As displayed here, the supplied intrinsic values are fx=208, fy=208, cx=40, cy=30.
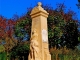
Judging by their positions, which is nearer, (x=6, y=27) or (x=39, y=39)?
(x=39, y=39)

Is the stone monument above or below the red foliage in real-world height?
below

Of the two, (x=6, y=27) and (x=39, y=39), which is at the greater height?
(x=6, y=27)

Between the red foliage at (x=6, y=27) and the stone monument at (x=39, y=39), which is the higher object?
the red foliage at (x=6, y=27)

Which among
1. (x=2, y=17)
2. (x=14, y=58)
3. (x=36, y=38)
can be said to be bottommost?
(x=14, y=58)

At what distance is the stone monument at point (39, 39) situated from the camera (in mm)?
10258

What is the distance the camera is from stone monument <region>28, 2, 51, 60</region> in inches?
404

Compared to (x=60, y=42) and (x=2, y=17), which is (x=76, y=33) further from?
(x=2, y=17)

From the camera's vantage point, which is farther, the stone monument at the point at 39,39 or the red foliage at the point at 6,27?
the red foliage at the point at 6,27

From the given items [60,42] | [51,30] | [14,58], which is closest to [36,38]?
[14,58]

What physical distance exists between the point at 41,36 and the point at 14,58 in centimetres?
654

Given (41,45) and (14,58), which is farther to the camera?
(14,58)

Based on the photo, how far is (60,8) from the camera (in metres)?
22.0

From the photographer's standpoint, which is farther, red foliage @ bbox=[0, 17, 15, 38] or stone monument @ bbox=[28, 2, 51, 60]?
red foliage @ bbox=[0, 17, 15, 38]

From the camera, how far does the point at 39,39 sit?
10445mm
